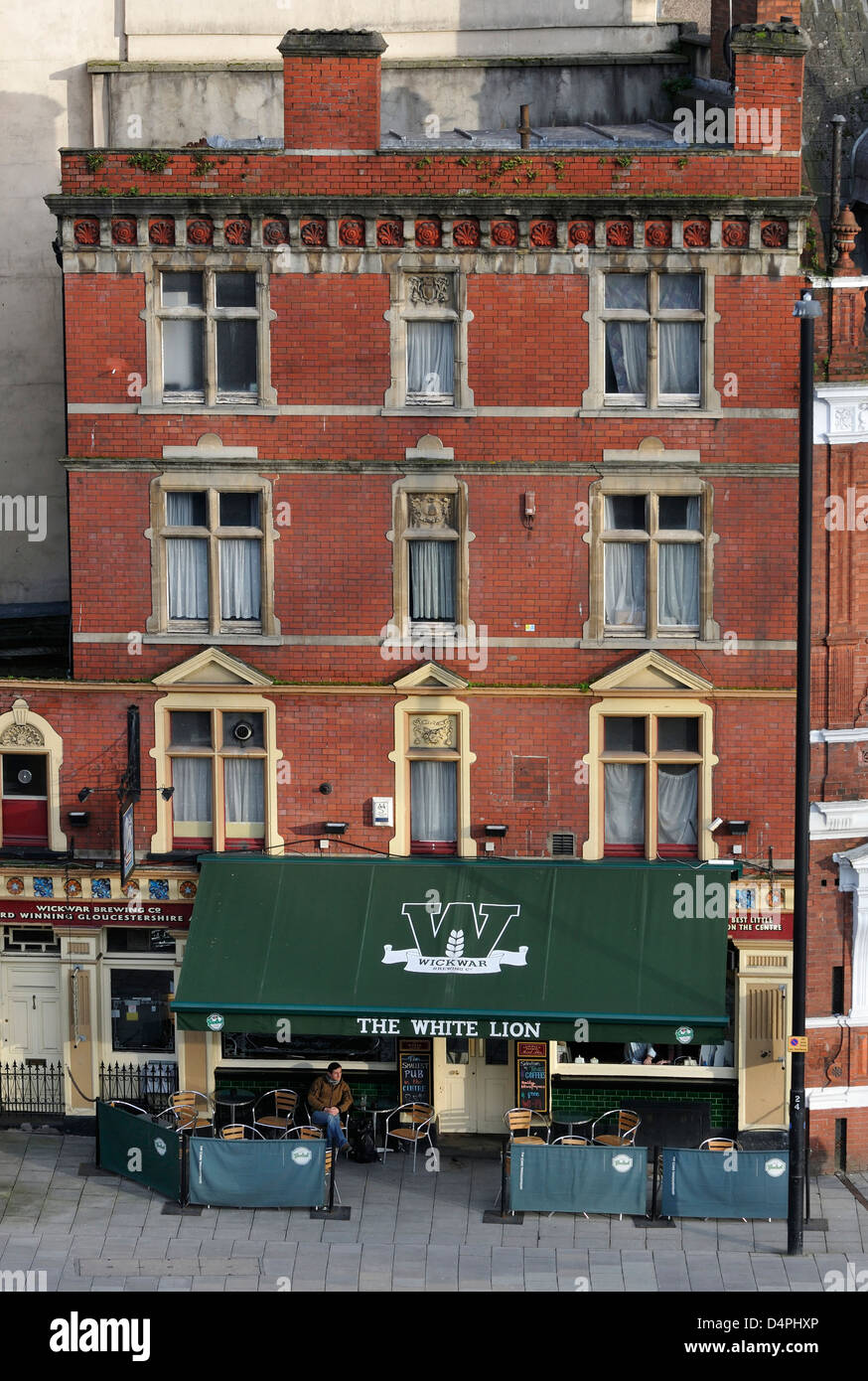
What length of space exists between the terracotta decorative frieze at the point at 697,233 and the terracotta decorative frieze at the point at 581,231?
1.25 metres

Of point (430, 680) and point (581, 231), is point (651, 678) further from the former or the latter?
point (581, 231)

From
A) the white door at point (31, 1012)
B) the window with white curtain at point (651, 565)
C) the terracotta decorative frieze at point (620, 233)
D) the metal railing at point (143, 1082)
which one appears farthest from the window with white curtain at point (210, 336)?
the metal railing at point (143, 1082)

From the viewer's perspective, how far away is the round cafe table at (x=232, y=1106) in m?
27.3

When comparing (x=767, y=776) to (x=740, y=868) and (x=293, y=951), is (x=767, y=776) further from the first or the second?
(x=293, y=951)

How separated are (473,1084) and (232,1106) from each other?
3.38m

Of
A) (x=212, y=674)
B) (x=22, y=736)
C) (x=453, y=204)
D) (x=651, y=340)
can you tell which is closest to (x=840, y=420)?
(x=651, y=340)

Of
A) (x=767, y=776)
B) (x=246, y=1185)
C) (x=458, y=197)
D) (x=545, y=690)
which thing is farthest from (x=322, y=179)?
(x=246, y=1185)

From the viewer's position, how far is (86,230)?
26172mm

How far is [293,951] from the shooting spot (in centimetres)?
2606

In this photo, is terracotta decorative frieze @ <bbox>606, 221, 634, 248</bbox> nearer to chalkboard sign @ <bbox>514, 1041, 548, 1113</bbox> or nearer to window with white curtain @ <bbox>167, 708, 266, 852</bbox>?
window with white curtain @ <bbox>167, 708, 266, 852</bbox>

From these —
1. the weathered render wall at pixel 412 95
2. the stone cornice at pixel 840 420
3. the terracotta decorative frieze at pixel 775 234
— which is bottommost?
the stone cornice at pixel 840 420

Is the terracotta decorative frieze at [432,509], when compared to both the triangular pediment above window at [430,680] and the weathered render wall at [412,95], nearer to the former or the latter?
the triangular pediment above window at [430,680]

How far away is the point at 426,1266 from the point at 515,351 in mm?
11820

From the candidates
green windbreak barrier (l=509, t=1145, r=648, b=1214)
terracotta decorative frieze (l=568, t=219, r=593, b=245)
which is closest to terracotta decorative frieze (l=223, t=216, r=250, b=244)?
terracotta decorative frieze (l=568, t=219, r=593, b=245)
